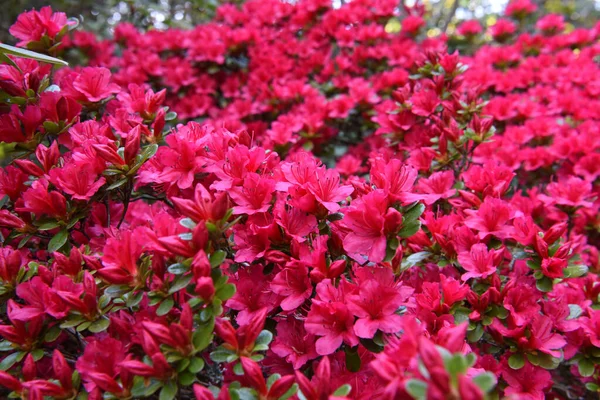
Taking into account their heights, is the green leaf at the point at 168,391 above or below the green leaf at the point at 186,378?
below

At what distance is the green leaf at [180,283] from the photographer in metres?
1.04

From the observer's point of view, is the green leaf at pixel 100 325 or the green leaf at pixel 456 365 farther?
the green leaf at pixel 100 325

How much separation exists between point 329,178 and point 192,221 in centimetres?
37

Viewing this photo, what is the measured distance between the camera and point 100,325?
1.15 m

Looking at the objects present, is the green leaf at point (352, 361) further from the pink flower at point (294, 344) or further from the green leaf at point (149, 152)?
the green leaf at point (149, 152)

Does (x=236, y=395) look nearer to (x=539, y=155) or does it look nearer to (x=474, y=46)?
(x=539, y=155)

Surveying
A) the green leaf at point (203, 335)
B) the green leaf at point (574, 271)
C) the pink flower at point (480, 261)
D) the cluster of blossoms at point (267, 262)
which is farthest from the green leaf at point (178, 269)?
the green leaf at point (574, 271)

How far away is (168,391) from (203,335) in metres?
0.13

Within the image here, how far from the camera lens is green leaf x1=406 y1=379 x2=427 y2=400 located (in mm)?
685

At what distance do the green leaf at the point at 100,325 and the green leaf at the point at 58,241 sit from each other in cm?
27

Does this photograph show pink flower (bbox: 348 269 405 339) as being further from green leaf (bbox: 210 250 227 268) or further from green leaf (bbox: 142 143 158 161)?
green leaf (bbox: 142 143 158 161)

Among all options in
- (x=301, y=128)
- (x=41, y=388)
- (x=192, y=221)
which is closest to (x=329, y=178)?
(x=192, y=221)

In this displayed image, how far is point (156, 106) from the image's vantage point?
165 centimetres

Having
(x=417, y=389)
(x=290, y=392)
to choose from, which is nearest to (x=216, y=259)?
(x=290, y=392)
